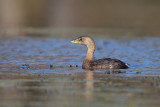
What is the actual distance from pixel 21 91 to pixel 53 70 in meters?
4.57

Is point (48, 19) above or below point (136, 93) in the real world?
above

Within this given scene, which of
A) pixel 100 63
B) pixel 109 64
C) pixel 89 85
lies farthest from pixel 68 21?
pixel 89 85

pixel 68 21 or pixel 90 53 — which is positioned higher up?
pixel 68 21

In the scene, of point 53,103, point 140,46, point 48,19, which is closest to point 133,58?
point 140,46

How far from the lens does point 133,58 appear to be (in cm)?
2180

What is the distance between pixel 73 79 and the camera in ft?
48.4

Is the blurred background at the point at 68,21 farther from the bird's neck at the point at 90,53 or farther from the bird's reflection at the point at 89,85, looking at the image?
the bird's reflection at the point at 89,85

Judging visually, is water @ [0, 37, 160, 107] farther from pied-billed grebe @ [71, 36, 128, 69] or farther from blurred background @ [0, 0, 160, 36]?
blurred background @ [0, 0, 160, 36]

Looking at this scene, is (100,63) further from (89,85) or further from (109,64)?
(89,85)

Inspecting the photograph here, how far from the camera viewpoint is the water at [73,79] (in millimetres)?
11492

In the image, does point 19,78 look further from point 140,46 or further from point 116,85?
point 140,46

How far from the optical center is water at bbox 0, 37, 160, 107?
11.5 metres

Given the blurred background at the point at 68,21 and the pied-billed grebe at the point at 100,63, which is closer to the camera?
the pied-billed grebe at the point at 100,63

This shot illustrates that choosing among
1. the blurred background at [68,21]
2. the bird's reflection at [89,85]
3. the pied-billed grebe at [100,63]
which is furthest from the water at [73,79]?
the blurred background at [68,21]
